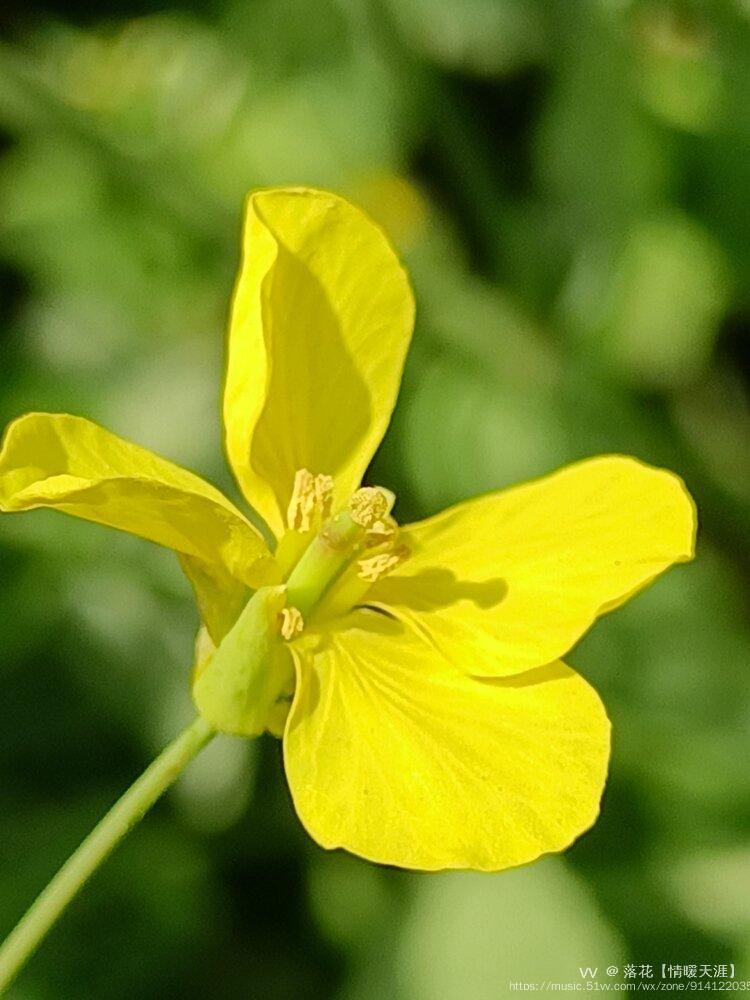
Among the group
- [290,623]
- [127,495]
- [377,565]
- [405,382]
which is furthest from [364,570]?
[405,382]

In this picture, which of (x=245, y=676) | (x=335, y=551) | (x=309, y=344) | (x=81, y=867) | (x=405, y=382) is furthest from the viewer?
(x=405, y=382)

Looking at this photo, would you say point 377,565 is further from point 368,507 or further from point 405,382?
point 405,382

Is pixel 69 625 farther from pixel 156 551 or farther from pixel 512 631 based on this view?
pixel 512 631

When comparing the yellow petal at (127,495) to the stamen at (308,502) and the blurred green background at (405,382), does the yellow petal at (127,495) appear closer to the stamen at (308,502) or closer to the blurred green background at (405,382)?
the stamen at (308,502)

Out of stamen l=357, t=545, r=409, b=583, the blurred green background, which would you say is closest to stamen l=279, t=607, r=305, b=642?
stamen l=357, t=545, r=409, b=583

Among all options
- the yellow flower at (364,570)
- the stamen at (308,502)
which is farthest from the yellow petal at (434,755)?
the stamen at (308,502)

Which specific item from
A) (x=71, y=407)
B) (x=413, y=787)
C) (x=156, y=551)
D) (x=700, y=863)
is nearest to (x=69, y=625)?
(x=156, y=551)

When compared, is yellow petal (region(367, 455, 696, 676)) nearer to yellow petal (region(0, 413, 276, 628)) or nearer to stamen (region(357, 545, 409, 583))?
stamen (region(357, 545, 409, 583))
